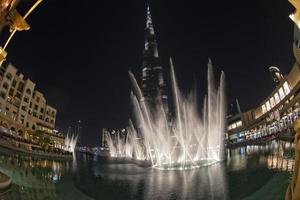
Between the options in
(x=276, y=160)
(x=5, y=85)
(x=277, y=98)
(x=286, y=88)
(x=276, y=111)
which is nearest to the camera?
(x=276, y=160)

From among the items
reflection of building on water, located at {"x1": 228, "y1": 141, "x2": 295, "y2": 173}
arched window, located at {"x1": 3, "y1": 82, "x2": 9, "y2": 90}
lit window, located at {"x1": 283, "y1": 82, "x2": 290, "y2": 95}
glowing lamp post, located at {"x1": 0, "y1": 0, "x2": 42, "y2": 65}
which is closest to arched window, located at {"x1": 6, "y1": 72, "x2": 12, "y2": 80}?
arched window, located at {"x1": 3, "y1": 82, "x2": 9, "y2": 90}

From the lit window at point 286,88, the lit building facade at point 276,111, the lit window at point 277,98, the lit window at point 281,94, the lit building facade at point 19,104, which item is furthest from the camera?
the lit window at point 277,98

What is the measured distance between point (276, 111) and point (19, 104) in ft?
263

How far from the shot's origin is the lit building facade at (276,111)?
7775cm

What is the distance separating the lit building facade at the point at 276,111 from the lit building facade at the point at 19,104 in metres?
65.4

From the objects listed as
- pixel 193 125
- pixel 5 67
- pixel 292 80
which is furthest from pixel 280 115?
pixel 5 67

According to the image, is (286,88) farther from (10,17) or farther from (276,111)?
(10,17)

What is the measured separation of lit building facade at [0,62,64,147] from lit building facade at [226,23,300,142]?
65354 millimetres

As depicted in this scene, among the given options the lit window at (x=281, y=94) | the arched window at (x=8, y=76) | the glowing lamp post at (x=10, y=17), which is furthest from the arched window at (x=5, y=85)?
the lit window at (x=281, y=94)

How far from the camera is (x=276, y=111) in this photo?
9625 cm

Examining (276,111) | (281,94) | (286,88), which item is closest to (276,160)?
(286,88)

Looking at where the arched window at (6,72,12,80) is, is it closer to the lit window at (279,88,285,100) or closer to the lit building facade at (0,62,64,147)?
the lit building facade at (0,62,64,147)

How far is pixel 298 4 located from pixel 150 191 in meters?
17.7

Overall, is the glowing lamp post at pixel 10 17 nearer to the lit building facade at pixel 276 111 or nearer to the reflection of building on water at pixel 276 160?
the reflection of building on water at pixel 276 160
